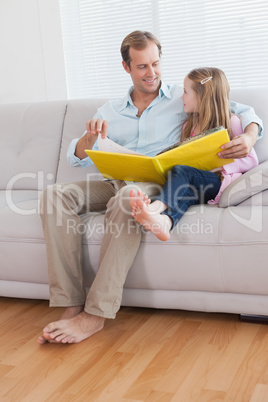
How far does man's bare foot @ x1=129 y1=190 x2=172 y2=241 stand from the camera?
5.48 feet

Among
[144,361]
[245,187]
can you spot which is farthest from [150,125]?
[144,361]

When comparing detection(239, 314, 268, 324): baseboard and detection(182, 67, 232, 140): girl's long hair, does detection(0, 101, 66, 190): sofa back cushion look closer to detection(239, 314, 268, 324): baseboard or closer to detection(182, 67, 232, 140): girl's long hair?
detection(182, 67, 232, 140): girl's long hair

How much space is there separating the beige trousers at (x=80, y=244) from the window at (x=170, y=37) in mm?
1638

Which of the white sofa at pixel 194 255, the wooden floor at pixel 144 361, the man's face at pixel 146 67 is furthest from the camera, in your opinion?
the man's face at pixel 146 67

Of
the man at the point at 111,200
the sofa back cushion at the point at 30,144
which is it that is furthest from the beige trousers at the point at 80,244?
the sofa back cushion at the point at 30,144

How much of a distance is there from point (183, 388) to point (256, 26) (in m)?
2.47

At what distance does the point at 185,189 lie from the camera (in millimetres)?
1866

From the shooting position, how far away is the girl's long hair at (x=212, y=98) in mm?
2092

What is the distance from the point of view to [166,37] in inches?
137

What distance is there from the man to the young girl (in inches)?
3.9

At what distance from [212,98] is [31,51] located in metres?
2.13

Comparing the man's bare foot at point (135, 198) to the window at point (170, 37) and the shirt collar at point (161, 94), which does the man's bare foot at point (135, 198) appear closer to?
the shirt collar at point (161, 94)

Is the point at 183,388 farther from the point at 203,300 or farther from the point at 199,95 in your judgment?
the point at 199,95

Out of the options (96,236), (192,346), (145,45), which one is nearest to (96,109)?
(145,45)
